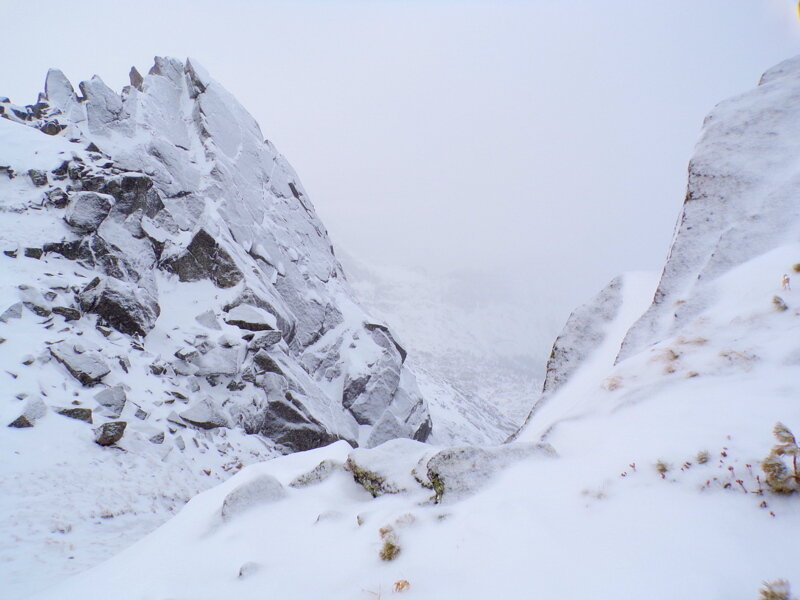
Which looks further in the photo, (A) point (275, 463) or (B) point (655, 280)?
(B) point (655, 280)

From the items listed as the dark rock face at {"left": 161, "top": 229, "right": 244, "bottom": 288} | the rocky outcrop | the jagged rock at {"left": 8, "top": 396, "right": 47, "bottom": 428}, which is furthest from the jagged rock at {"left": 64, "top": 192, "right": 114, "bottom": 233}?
the rocky outcrop

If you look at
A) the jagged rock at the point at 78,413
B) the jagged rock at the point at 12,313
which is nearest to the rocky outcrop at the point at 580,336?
the jagged rock at the point at 78,413

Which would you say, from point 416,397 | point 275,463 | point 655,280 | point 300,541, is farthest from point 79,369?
point 416,397

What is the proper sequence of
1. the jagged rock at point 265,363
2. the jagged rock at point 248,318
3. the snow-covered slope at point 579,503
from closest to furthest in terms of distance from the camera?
1. the snow-covered slope at point 579,503
2. the jagged rock at point 265,363
3. the jagged rock at point 248,318

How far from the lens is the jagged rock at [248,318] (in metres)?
19.3

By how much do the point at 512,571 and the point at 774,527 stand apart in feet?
6.55

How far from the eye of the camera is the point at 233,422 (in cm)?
1648

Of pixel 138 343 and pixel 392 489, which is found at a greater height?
pixel 392 489

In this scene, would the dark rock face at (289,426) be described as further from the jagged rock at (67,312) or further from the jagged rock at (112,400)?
the jagged rock at (67,312)

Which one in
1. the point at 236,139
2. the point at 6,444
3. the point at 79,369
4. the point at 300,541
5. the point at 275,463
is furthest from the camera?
the point at 236,139

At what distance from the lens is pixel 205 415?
15.4 meters

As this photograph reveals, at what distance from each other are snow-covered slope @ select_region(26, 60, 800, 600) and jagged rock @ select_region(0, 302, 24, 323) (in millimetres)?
10627

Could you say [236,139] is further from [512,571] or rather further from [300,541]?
[512,571]

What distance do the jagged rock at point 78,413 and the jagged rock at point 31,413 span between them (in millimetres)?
391
